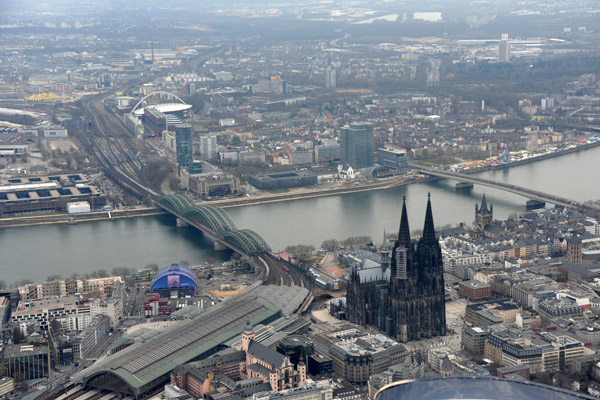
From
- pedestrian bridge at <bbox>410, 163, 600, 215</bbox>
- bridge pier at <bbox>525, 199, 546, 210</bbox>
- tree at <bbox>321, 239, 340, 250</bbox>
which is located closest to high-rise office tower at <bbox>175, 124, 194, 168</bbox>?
pedestrian bridge at <bbox>410, 163, 600, 215</bbox>

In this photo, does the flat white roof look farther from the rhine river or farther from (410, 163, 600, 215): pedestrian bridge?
(410, 163, 600, 215): pedestrian bridge

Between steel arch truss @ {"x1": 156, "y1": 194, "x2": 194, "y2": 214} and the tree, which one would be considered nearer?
the tree

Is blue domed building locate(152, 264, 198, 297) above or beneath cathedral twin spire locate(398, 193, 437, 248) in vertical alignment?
beneath

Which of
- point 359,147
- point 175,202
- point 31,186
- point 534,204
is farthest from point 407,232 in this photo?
point 359,147

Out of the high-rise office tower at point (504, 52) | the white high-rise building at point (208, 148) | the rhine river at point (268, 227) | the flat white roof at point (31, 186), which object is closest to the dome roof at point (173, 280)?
the rhine river at point (268, 227)

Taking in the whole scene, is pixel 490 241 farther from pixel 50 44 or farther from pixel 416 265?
pixel 50 44

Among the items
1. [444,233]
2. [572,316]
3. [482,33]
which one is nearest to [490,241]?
[444,233]

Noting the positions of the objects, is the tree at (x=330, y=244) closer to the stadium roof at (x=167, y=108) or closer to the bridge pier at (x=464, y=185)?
the bridge pier at (x=464, y=185)
